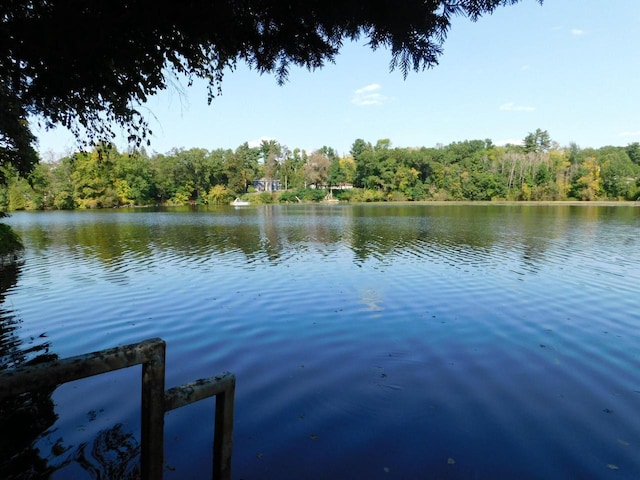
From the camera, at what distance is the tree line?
281 ft

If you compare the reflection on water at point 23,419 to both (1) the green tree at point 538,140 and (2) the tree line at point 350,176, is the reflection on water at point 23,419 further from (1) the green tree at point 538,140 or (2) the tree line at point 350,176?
(1) the green tree at point 538,140

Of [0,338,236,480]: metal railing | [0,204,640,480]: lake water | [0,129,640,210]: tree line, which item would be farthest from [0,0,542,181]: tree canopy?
[0,129,640,210]: tree line

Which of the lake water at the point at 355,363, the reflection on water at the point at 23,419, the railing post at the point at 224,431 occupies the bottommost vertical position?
the lake water at the point at 355,363

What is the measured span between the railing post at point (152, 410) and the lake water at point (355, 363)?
5.47ft

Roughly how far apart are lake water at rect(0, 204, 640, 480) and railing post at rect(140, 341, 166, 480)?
167 centimetres

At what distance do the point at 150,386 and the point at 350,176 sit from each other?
112m

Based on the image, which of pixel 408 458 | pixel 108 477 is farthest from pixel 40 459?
pixel 408 458

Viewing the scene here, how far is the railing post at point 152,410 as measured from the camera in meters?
2.53

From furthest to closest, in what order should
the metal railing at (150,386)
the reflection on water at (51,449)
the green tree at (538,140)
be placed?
1. the green tree at (538,140)
2. the reflection on water at (51,449)
3. the metal railing at (150,386)

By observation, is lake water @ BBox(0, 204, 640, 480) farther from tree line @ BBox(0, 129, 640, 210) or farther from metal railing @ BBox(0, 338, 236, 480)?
tree line @ BBox(0, 129, 640, 210)

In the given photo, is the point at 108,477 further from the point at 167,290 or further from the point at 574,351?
the point at 167,290

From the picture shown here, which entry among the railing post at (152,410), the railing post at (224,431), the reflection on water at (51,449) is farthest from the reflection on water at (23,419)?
the railing post at (224,431)

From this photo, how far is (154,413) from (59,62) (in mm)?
3361

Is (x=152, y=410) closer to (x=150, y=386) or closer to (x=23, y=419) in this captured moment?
(x=150, y=386)
